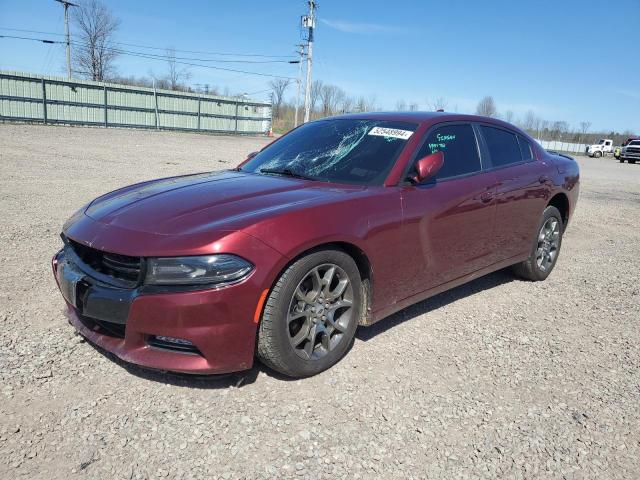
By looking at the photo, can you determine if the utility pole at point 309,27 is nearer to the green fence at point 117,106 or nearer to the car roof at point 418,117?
the green fence at point 117,106

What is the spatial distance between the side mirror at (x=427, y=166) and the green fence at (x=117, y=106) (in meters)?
28.6

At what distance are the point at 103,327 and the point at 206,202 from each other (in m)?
0.92

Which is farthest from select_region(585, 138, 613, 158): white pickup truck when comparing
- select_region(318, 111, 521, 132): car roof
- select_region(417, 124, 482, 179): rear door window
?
select_region(417, 124, 482, 179): rear door window

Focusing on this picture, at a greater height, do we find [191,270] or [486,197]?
[486,197]

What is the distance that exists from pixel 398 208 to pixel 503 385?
1280mm

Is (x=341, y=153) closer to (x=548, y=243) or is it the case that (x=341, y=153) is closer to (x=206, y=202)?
(x=206, y=202)

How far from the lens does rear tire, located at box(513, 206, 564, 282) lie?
15.9 ft

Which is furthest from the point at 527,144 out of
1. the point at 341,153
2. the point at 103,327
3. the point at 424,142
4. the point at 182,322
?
the point at 103,327

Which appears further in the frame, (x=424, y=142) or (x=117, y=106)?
(x=117, y=106)

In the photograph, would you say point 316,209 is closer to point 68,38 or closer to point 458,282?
point 458,282

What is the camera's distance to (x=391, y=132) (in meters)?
3.67

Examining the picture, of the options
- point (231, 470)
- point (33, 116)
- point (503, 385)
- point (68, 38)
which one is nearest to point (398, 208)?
point (503, 385)

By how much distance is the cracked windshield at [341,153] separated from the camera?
342cm

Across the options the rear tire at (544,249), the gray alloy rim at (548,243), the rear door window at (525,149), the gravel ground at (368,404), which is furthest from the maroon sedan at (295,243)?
the gray alloy rim at (548,243)
